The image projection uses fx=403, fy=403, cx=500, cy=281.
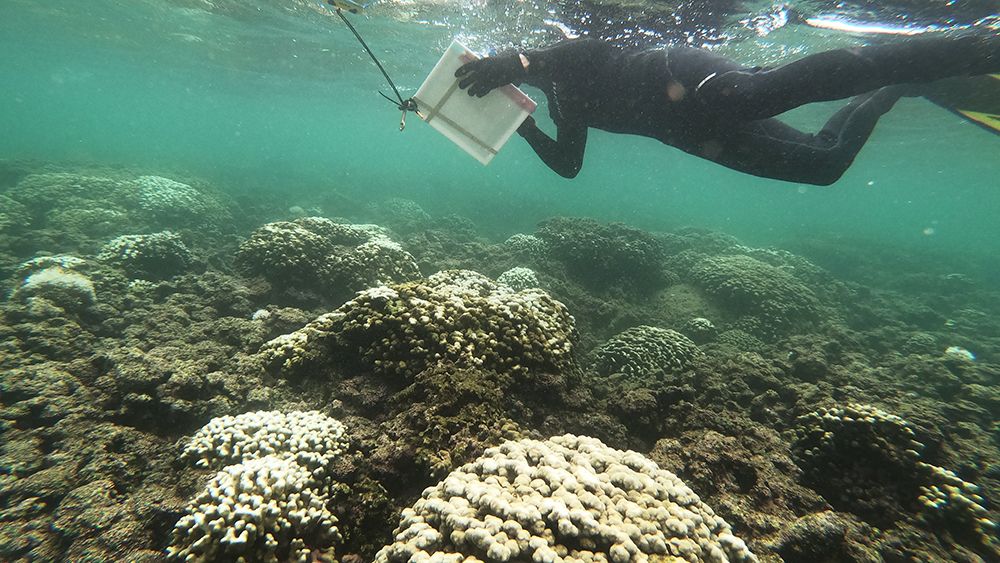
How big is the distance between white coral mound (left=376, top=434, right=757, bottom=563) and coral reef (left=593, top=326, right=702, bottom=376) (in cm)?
352

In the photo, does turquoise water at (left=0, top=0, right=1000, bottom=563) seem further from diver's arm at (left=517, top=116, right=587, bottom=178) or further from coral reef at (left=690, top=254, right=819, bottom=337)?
diver's arm at (left=517, top=116, right=587, bottom=178)

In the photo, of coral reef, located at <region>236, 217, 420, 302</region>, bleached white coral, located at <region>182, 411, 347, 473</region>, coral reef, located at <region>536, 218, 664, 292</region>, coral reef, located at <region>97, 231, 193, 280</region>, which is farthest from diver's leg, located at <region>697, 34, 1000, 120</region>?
coral reef, located at <region>97, 231, 193, 280</region>

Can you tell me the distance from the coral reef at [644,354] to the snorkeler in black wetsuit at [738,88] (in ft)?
10.8

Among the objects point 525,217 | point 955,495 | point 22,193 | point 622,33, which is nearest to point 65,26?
point 22,193

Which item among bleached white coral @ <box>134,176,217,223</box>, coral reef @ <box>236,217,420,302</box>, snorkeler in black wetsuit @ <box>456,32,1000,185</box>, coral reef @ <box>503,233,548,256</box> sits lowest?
bleached white coral @ <box>134,176,217,223</box>

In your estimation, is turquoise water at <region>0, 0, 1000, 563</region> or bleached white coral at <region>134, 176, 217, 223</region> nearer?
turquoise water at <region>0, 0, 1000, 563</region>

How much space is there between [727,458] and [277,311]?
6.58m

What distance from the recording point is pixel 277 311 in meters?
6.56

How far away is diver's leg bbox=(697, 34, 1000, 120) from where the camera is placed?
430 cm

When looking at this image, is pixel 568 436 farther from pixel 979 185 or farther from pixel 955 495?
pixel 979 185

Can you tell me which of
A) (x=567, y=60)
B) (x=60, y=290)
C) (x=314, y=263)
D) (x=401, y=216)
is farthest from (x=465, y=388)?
(x=401, y=216)

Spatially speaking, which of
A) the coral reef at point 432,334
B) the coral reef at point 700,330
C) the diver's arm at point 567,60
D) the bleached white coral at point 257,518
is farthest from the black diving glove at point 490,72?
the coral reef at point 700,330

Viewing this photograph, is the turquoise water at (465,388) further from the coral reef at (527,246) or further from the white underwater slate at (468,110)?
the white underwater slate at (468,110)

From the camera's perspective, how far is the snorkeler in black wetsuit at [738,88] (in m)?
4.34
